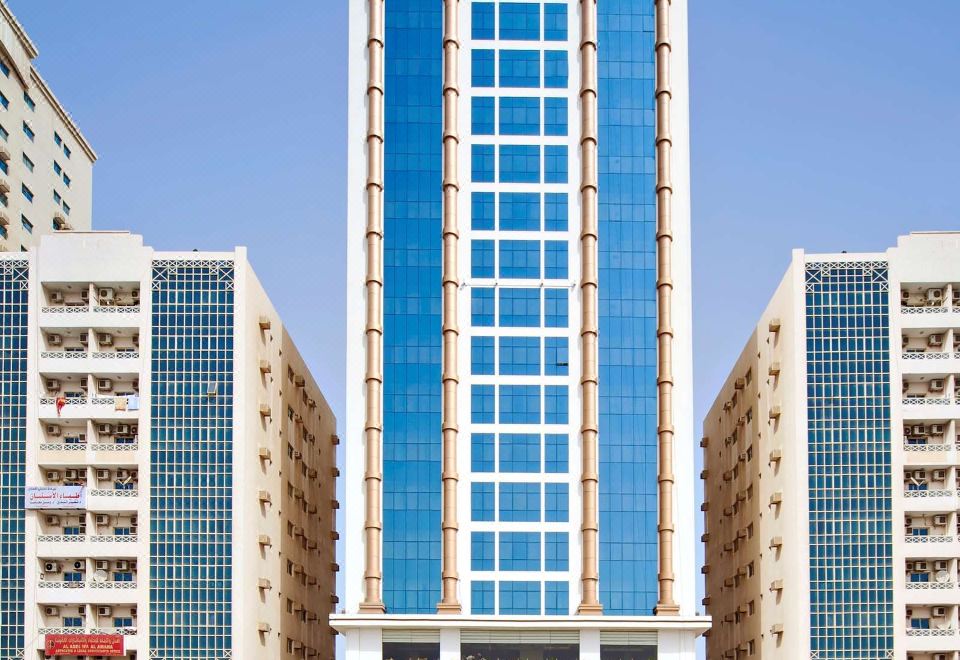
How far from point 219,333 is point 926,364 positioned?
35.8 meters

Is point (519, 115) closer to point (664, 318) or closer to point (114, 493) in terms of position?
point (664, 318)

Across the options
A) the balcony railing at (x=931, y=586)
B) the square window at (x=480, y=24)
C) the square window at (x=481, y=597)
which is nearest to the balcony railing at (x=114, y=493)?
the square window at (x=481, y=597)

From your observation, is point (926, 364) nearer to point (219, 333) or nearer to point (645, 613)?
point (645, 613)

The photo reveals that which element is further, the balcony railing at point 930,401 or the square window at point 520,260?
the square window at point 520,260

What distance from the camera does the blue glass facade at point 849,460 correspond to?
73.1 meters

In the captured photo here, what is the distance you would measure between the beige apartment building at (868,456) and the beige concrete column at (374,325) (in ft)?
68.1

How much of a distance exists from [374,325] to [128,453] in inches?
568

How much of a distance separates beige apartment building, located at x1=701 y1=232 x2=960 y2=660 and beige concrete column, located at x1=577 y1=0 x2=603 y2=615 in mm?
9555

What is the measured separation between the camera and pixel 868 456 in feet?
244

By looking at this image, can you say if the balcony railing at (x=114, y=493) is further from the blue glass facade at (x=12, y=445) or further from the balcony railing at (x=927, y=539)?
the balcony railing at (x=927, y=539)

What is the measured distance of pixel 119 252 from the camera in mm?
76250

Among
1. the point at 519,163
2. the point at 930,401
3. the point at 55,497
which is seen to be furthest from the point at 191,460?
the point at 930,401

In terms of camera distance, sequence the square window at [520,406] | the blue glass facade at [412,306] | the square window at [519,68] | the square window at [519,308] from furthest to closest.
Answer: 1. the square window at [519,68]
2. the square window at [519,308]
3. the square window at [520,406]
4. the blue glass facade at [412,306]

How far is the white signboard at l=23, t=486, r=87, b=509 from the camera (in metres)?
73.6
